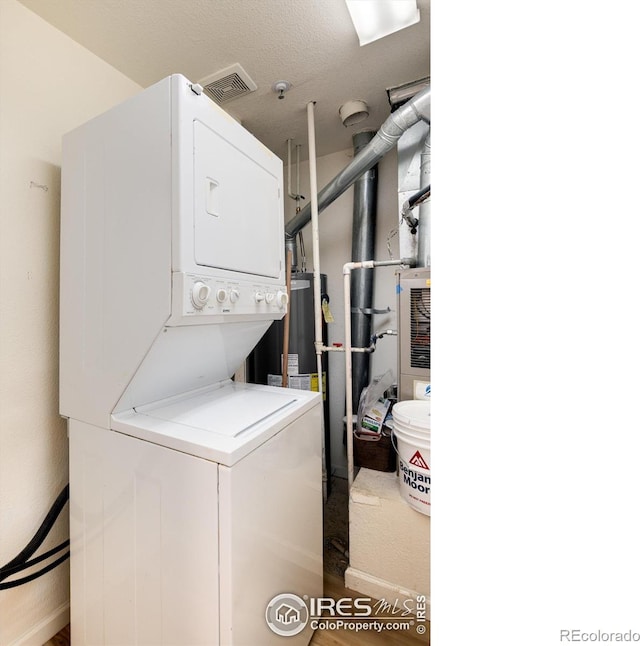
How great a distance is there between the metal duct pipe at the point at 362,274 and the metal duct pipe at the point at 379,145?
321mm

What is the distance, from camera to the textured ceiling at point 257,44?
1358 mm

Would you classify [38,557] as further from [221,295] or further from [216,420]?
[221,295]

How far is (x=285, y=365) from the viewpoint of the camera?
7.34 feet

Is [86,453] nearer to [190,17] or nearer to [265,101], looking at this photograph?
[190,17]

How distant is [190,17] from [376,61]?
983 mm

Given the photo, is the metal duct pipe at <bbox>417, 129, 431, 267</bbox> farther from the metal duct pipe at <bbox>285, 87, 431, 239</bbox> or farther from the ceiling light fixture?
the ceiling light fixture

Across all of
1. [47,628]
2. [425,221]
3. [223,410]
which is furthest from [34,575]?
[425,221]

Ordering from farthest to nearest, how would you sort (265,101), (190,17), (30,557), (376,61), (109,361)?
1. (265,101)
2. (376,61)
3. (190,17)
4. (30,557)
5. (109,361)

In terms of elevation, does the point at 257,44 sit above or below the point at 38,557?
above

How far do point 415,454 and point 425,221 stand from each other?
4.36 ft

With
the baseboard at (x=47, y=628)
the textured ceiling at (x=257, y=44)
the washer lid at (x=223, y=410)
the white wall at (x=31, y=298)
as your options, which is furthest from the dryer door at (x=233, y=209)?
the baseboard at (x=47, y=628)

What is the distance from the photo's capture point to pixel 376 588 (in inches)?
59.8

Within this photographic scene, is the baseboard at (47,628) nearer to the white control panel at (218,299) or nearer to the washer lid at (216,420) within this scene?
the washer lid at (216,420)
